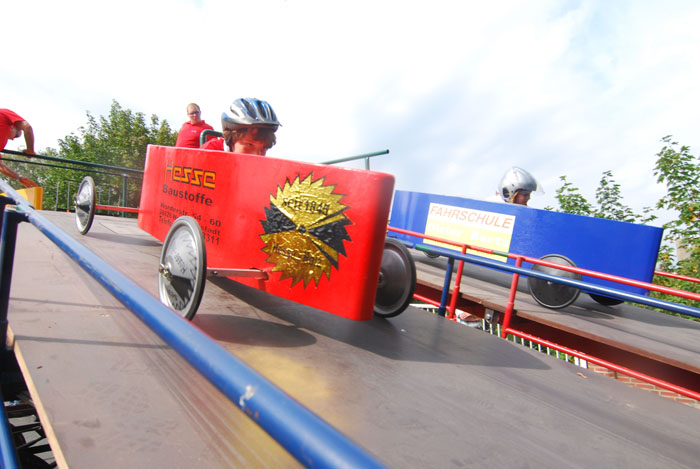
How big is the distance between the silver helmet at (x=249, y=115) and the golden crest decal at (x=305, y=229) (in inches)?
39.2

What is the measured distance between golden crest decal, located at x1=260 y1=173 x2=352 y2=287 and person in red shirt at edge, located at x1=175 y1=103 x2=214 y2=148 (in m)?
4.11

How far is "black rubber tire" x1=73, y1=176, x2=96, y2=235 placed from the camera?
4.32 meters

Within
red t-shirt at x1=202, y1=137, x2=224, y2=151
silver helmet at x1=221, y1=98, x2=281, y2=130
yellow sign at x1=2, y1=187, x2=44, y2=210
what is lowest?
yellow sign at x1=2, y1=187, x2=44, y2=210

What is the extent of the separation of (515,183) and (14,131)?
784 centimetres

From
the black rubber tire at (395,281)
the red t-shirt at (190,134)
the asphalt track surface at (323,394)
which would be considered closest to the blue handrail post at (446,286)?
the asphalt track surface at (323,394)

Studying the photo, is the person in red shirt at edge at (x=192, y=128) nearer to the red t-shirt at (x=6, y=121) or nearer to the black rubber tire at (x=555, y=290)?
the red t-shirt at (x=6, y=121)

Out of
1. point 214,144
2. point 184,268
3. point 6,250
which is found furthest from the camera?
point 214,144

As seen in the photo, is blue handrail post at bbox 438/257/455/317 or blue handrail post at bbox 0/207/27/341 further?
blue handrail post at bbox 438/257/455/317

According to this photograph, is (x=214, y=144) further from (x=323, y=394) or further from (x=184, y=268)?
(x=323, y=394)

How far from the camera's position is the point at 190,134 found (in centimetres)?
619

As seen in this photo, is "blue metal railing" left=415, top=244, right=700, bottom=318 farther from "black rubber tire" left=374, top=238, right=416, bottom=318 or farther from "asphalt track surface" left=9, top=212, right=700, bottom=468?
"black rubber tire" left=374, top=238, right=416, bottom=318

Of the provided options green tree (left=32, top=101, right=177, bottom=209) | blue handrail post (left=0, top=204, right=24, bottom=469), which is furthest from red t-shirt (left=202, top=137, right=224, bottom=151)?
green tree (left=32, top=101, right=177, bottom=209)

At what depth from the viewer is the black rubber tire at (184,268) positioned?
2.20m

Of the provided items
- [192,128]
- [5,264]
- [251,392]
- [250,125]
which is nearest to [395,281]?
[250,125]
